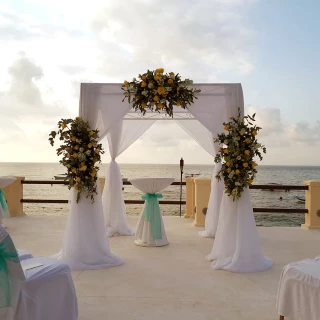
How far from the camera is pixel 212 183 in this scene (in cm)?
629

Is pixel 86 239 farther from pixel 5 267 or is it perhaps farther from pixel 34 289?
pixel 5 267

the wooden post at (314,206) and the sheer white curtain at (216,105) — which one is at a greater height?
the sheer white curtain at (216,105)

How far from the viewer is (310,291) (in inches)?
101

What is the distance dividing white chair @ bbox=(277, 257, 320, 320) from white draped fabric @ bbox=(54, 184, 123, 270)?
239 centimetres

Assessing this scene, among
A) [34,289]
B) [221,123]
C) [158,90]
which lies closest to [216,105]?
[221,123]

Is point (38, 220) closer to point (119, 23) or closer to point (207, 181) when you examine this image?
point (207, 181)

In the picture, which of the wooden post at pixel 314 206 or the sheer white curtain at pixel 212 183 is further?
the wooden post at pixel 314 206

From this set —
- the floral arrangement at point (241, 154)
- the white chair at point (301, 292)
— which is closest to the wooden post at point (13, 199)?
the floral arrangement at point (241, 154)

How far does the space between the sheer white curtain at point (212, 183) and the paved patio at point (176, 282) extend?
26cm

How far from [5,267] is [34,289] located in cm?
30

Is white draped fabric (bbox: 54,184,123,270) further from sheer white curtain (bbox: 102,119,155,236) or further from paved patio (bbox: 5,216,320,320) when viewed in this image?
sheer white curtain (bbox: 102,119,155,236)

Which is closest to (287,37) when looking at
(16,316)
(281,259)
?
(281,259)

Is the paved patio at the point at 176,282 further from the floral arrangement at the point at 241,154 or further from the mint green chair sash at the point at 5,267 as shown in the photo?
the floral arrangement at the point at 241,154

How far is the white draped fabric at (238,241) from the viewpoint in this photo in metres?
4.52
